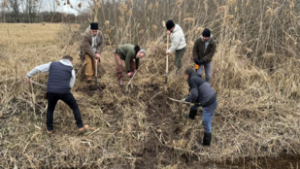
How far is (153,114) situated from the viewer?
13.2 feet

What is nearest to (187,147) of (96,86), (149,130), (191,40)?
(149,130)

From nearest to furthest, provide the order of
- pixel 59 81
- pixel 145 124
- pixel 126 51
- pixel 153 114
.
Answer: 1. pixel 59 81
2. pixel 145 124
3. pixel 153 114
4. pixel 126 51

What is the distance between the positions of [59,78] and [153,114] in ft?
5.87

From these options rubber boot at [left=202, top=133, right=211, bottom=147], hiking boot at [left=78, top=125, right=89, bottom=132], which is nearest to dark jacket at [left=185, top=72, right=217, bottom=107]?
rubber boot at [left=202, top=133, right=211, bottom=147]

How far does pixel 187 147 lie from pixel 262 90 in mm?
2332

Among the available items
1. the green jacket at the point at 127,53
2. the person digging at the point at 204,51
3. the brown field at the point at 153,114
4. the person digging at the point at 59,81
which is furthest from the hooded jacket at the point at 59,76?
the person digging at the point at 204,51

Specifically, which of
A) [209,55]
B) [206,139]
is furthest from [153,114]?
[209,55]

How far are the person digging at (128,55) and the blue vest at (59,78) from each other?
50.6 inches

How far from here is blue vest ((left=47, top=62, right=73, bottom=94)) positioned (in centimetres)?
299

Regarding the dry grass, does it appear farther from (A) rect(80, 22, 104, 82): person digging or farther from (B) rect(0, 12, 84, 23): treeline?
(A) rect(80, 22, 104, 82): person digging

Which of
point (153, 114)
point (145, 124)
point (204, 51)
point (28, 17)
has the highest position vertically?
point (28, 17)

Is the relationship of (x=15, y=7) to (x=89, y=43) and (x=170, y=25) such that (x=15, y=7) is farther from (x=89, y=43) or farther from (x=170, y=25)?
(x=170, y=25)

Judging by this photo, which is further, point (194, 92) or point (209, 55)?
point (209, 55)

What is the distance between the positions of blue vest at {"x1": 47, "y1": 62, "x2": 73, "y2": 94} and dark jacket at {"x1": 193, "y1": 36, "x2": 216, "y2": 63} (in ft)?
7.48
